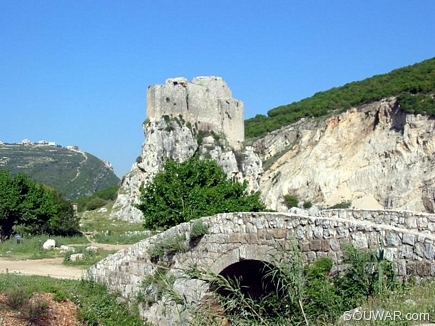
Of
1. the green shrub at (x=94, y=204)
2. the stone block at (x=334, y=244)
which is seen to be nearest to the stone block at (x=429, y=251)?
the stone block at (x=334, y=244)

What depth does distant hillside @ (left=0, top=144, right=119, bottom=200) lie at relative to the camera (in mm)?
85312

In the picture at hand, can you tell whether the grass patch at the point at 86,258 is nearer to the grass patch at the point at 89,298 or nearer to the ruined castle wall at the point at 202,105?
the grass patch at the point at 89,298

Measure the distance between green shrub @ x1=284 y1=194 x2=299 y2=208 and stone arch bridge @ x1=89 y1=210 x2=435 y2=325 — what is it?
1108 inches

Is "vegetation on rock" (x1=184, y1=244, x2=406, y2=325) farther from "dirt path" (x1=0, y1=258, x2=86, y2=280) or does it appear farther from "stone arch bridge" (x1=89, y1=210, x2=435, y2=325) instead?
"dirt path" (x1=0, y1=258, x2=86, y2=280)

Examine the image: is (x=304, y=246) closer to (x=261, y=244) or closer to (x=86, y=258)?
(x=261, y=244)

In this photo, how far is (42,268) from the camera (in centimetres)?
1812

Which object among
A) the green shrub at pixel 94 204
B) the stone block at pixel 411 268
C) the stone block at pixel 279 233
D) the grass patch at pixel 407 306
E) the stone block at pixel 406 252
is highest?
the green shrub at pixel 94 204

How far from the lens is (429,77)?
4241cm

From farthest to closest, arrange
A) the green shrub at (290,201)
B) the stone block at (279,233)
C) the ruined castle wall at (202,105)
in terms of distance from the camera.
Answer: the ruined castle wall at (202,105) → the green shrub at (290,201) → the stone block at (279,233)

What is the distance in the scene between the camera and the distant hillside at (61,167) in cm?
8531

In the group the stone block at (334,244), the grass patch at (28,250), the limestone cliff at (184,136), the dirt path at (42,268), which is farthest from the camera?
the limestone cliff at (184,136)

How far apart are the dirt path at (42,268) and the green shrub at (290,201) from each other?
23.4 m

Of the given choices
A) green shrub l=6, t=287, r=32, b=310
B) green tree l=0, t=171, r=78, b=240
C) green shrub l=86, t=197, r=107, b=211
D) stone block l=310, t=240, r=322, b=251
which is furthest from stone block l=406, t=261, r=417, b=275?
green shrub l=86, t=197, r=107, b=211

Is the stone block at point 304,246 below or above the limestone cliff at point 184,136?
below
